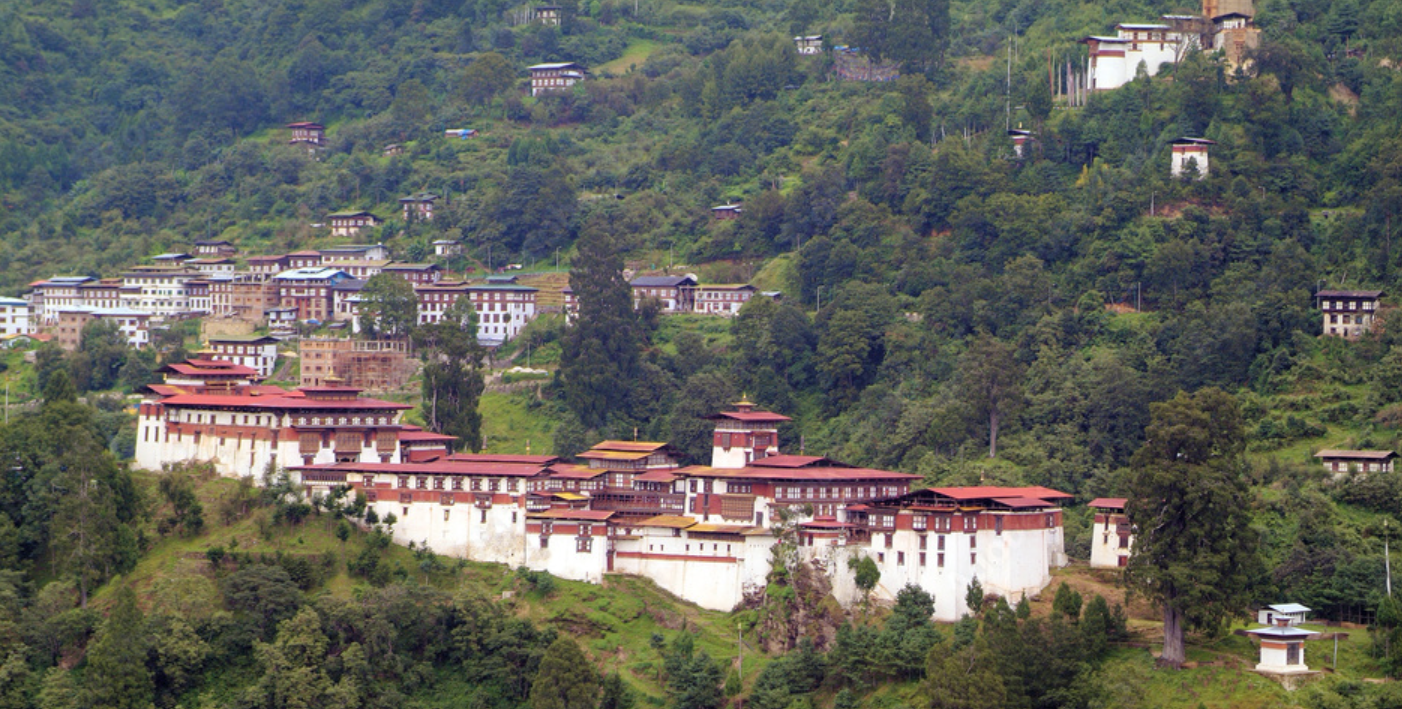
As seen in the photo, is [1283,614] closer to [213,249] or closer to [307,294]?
[307,294]

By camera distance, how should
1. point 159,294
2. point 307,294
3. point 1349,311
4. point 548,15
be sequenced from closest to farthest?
point 1349,311
point 307,294
point 159,294
point 548,15

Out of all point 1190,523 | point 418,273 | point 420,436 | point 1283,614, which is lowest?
point 1283,614

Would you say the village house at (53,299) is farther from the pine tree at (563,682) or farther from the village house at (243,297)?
the pine tree at (563,682)

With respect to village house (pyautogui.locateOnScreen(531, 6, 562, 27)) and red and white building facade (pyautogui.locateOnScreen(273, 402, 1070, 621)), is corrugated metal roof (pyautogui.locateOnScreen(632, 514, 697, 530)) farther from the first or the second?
village house (pyautogui.locateOnScreen(531, 6, 562, 27))

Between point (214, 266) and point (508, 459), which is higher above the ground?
point (214, 266)

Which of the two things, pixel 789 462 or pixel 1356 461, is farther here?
pixel 789 462

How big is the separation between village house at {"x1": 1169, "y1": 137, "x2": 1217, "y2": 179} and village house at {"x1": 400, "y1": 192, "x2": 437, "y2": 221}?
165ft

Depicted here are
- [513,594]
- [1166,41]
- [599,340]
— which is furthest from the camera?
[1166,41]

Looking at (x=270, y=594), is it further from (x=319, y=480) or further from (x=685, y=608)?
(x=685, y=608)

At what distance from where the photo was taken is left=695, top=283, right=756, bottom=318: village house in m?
125

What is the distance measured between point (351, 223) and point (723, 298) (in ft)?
98.1

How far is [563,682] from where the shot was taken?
7925cm

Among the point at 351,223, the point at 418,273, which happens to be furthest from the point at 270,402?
the point at 351,223

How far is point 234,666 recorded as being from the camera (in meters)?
82.5
